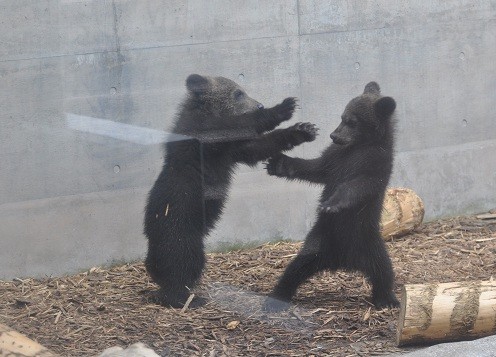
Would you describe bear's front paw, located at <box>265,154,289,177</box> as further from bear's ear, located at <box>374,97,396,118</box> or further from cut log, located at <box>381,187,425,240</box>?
cut log, located at <box>381,187,425,240</box>

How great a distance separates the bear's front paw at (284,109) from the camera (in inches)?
236

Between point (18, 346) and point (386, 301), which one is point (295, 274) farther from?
point (18, 346)

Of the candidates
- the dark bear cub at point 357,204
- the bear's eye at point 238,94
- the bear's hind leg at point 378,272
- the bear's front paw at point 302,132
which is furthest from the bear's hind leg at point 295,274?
the bear's eye at point 238,94

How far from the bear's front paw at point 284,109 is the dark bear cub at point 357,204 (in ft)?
0.90

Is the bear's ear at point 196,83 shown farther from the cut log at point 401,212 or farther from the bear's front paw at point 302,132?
the cut log at point 401,212

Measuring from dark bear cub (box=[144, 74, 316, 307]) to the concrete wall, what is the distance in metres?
0.11

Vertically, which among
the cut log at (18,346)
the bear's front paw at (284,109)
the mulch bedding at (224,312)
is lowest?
the mulch bedding at (224,312)

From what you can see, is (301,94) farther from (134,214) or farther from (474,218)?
(474,218)

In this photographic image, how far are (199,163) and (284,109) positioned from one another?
0.76 metres

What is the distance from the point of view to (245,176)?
6.03m

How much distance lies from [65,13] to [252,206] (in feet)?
6.28

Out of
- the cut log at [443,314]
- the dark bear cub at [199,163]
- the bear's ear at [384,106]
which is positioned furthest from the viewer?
the bear's ear at [384,106]

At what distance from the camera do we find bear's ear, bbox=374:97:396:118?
5.84 m

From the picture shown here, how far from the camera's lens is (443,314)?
5.26 m
